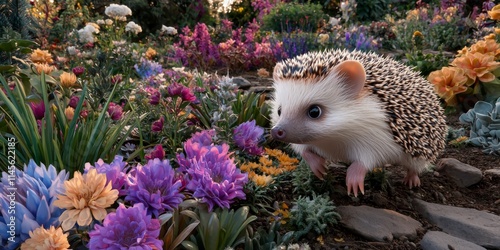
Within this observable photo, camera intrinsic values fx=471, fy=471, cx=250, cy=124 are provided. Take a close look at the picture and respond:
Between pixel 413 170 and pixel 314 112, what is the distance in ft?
2.92

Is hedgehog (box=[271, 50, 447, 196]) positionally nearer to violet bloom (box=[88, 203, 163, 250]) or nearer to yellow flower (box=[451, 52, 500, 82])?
violet bloom (box=[88, 203, 163, 250])

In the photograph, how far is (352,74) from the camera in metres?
2.66

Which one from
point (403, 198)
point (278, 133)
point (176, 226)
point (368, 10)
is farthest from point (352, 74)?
point (368, 10)

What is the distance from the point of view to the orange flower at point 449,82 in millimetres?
4816

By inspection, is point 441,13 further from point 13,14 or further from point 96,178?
point 96,178

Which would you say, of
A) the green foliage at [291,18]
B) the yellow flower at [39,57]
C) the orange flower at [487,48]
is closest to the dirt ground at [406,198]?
the orange flower at [487,48]

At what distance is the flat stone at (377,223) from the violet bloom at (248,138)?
0.73 metres

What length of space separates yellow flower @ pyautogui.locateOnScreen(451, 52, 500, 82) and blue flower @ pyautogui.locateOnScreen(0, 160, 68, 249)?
4233 mm

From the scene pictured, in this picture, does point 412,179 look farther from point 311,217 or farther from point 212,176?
point 212,176

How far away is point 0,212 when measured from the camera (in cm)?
182

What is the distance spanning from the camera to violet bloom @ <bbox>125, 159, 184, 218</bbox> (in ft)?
6.32

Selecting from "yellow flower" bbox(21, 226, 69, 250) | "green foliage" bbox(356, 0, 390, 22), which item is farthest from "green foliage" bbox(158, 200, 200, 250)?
"green foliage" bbox(356, 0, 390, 22)

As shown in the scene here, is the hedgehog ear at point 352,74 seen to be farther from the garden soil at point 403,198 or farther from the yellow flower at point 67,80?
the yellow flower at point 67,80

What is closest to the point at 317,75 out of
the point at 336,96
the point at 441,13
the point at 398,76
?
the point at 336,96
